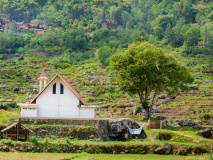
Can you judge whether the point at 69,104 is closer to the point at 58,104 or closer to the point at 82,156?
the point at 58,104

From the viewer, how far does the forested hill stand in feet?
433

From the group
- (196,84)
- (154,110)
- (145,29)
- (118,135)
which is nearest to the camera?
(118,135)

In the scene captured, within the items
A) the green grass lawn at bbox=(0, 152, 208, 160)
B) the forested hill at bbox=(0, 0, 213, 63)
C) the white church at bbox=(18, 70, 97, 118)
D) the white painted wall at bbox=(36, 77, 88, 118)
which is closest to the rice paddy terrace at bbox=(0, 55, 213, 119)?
the forested hill at bbox=(0, 0, 213, 63)

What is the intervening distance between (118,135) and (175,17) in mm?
144754

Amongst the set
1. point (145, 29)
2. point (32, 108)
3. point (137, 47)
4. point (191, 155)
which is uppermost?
point (145, 29)

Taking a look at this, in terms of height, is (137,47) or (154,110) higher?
(137,47)

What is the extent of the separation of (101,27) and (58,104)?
137991 mm

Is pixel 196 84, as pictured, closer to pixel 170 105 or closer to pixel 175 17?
pixel 170 105

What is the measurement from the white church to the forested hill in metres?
77.9

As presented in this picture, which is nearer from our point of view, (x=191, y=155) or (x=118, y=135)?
(x=191, y=155)

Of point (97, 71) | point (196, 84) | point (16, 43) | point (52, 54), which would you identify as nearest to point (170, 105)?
point (196, 84)

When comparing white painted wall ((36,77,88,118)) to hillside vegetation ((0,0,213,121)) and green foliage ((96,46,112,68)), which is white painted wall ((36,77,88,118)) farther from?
green foliage ((96,46,112,68))

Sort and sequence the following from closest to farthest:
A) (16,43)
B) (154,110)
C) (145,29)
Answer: (154,110) → (16,43) → (145,29)

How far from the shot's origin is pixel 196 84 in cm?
8725
